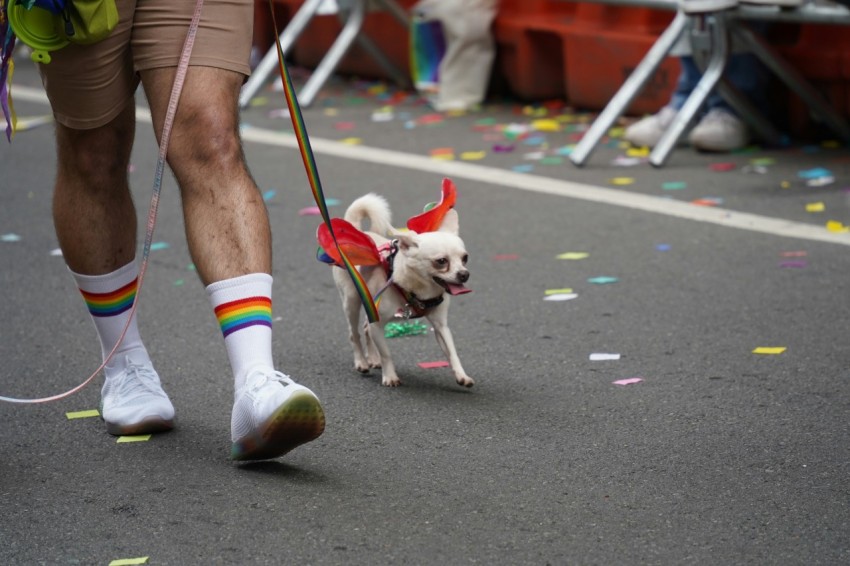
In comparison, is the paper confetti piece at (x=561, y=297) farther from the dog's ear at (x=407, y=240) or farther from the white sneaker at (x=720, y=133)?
the white sneaker at (x=720, y=133)

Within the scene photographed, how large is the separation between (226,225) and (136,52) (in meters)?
0.44

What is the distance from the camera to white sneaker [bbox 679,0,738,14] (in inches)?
255

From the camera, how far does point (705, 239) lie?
536cm

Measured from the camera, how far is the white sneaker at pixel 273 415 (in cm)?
288

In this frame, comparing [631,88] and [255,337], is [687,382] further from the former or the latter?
[631,88]

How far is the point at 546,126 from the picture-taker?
27.0 ft

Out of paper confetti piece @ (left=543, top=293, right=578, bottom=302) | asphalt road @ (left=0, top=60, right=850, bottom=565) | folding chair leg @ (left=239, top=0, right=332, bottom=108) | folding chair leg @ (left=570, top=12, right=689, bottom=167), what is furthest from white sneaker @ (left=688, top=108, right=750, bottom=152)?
folding chair leg @ (left=239, top=0, right=332, bottom=108)

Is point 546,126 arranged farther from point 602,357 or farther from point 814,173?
point 602,357

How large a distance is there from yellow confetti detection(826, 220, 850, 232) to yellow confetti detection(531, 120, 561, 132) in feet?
9.30

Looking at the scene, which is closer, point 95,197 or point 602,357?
point 95,197

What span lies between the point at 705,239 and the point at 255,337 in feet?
9.11

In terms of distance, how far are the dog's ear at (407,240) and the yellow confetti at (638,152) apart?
3.74 m

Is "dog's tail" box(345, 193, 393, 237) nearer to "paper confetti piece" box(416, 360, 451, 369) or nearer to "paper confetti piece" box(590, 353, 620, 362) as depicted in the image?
"paper confetti piece" box(416, 360, 451, 369)

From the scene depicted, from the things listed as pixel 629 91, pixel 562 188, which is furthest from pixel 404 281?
pixel 629 91
